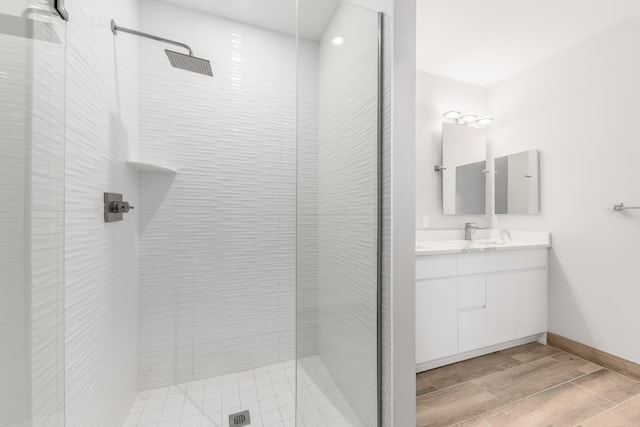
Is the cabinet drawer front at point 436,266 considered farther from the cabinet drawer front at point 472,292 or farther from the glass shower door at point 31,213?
the glass shower door at point 31,213

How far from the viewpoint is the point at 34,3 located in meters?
0.64

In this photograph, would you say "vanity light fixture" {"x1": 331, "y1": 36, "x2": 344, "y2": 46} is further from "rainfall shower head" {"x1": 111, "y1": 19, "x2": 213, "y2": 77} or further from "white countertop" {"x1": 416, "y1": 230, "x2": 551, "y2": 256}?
"white countertop" {"x1": 416, "y1": 230, "x2": 551, "y2": 256}

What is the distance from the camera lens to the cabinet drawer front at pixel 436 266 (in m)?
1.70

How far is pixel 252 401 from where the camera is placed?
58.0 inches

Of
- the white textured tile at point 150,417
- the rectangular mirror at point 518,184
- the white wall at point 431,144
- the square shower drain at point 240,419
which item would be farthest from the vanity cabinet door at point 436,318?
the white textured tile at point 150,417

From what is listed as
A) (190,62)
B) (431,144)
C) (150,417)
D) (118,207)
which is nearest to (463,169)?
(431,144)

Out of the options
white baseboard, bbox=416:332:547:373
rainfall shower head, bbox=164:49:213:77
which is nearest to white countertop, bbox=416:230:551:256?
white baseboard, bbox=416:332:547:373

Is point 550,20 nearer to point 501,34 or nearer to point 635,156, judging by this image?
point 501,34

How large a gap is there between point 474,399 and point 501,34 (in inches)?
99.6

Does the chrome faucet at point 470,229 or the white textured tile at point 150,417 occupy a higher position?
the chrome faucet at point 470,229

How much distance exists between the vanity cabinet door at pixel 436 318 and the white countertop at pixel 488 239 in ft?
1.25

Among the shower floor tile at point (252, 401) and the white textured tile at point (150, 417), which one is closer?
the shower floor tile at point (252, 401)

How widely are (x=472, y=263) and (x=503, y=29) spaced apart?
1.74 metres

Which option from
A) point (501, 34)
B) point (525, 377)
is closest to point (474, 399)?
point (525, 377)
